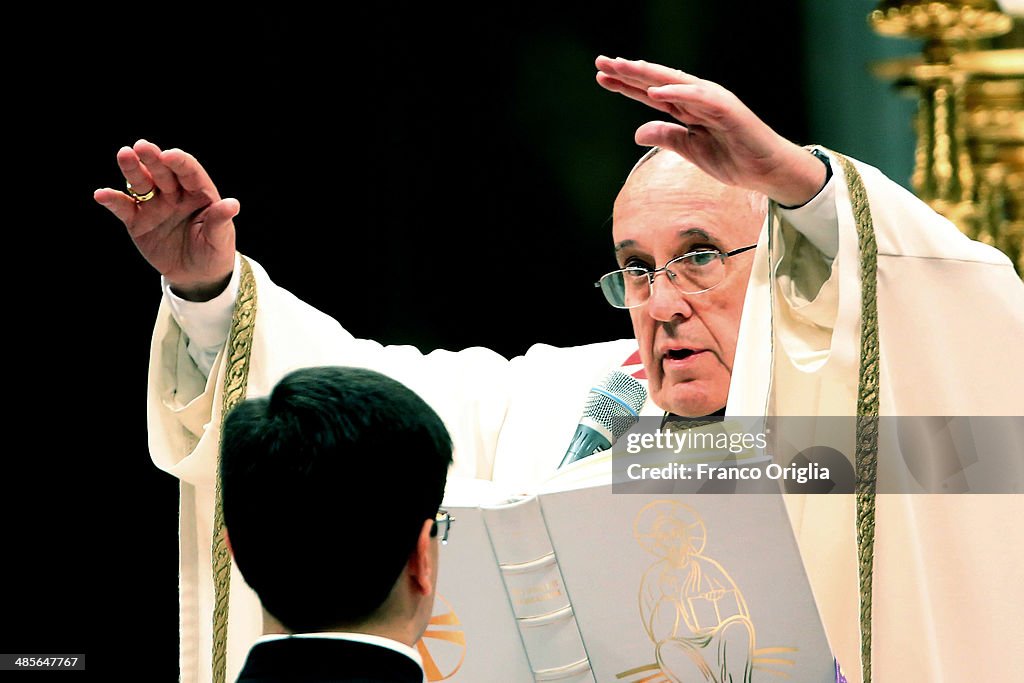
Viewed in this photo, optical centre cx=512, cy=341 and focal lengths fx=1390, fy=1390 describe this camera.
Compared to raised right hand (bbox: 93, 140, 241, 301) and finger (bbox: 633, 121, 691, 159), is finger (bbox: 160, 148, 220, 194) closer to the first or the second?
raised right hand (bbox: 93, 140, 241, 301)

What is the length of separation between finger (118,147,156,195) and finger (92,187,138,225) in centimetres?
3

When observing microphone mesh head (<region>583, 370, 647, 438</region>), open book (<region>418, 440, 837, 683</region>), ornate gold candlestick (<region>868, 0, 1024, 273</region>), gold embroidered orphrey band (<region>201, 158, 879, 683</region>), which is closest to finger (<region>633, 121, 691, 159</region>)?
gold embroidered orphrey band (<region>201, 158, 879, 683</region>)

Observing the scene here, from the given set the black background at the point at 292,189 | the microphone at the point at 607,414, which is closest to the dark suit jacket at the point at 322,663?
the microphone at the point at 607,414

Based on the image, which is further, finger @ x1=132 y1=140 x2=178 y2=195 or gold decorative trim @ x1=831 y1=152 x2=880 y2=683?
finger @ x1=132 y1=140 x2=178 y2=195

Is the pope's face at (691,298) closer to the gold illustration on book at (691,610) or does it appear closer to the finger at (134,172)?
the gold illustration on book at (691,610)

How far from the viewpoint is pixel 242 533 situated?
1617mm

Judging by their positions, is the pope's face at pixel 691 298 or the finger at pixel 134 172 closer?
the finger at pixel 134 172

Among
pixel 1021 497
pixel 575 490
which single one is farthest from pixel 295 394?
pixel 1021 497

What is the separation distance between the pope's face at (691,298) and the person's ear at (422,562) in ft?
4.91

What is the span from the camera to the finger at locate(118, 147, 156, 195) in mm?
2461

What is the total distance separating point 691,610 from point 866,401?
0.45 m

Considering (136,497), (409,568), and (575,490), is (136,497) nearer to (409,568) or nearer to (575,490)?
(575,490)

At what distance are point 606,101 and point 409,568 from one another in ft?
10.6

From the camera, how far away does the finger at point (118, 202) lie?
2.51m
